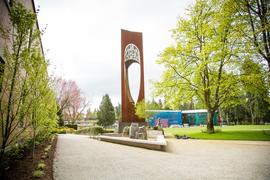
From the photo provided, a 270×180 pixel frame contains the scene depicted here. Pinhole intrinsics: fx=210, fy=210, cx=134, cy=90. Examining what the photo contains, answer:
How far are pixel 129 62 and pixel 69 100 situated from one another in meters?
11.5

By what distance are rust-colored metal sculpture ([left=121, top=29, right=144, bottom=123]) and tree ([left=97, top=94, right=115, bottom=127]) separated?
79.0 ft

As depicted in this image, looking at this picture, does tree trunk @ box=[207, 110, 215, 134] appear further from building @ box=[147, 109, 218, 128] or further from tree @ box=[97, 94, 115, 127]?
tree @ box=[97, 94, 115, 127]

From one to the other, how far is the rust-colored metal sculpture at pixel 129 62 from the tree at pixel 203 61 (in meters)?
11.4

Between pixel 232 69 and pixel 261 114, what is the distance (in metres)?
30.4

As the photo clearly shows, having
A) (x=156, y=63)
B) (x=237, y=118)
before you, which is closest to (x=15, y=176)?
(x=156, y=63)

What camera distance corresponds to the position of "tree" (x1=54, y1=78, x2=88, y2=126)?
30973 millimetres

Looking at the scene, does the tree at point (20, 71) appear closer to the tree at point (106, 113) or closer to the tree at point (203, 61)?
the tree at point (203, 61)

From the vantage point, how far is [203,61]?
15969mm

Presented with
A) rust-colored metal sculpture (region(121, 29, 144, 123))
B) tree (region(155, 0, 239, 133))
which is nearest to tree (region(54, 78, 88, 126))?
rust-colored metal sculpture (region(121, 29, 144, 123))

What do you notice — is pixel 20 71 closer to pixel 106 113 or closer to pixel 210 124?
pixel 210 124

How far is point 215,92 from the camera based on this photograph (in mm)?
16953

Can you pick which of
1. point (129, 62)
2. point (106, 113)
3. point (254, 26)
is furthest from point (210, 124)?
point (106, 113)

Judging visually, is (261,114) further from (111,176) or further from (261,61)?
(111,176)

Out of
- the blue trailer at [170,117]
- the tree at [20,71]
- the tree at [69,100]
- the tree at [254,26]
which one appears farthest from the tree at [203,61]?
the blue trailer at [170,117]
